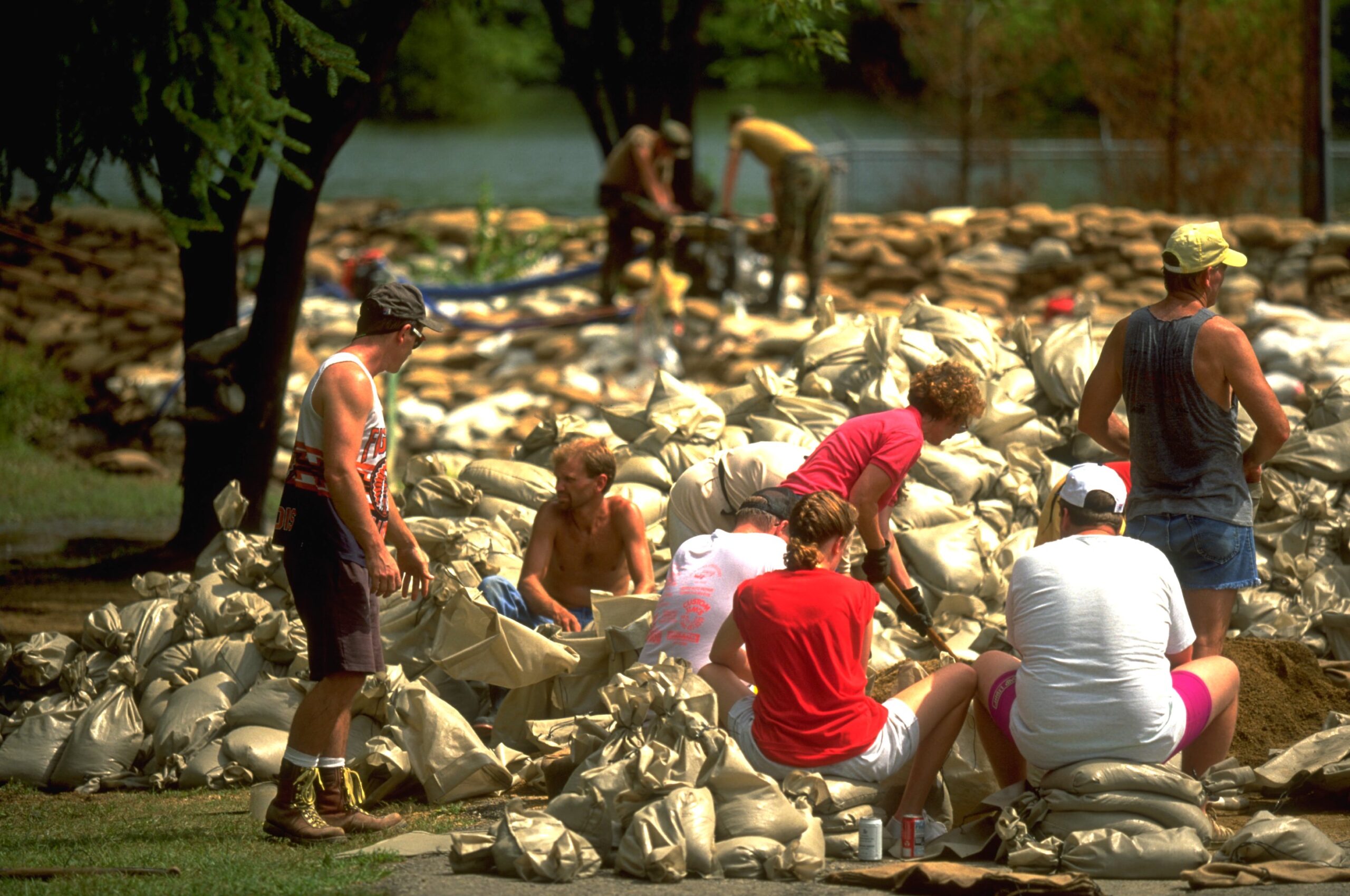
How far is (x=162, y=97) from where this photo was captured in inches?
150

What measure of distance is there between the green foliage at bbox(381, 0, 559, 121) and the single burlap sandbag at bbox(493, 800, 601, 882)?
115ft

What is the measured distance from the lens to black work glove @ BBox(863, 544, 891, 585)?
489cm

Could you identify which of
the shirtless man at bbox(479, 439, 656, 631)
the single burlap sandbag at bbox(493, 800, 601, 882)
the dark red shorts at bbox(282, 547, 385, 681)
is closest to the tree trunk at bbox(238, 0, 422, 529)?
the shirtless man at bbox(479, 439, 656, 631)

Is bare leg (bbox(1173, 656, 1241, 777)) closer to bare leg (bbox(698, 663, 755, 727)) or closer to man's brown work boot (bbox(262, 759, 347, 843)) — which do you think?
bare leg (bbox(698, 663, 755, 727))

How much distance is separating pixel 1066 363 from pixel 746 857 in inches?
157

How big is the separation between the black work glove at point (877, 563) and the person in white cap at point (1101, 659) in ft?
3.41

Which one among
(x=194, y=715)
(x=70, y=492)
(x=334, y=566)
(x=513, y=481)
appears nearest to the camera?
(x=334, y=566)

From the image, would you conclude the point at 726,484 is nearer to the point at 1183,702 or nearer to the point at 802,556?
the point at 802,556

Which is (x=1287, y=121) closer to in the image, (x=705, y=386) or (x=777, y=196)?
(x=777, y=196)

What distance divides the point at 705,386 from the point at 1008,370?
4303mm

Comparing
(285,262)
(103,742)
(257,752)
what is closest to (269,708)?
(257,752)

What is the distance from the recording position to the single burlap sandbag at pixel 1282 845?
3533 millimetres

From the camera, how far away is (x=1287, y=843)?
11.6ft

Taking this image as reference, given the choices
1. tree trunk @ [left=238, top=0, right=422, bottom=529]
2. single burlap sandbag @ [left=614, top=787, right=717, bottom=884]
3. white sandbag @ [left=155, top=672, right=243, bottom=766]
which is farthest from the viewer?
tree trunk @ [left=238, top=0, right=422, bottom=529]
